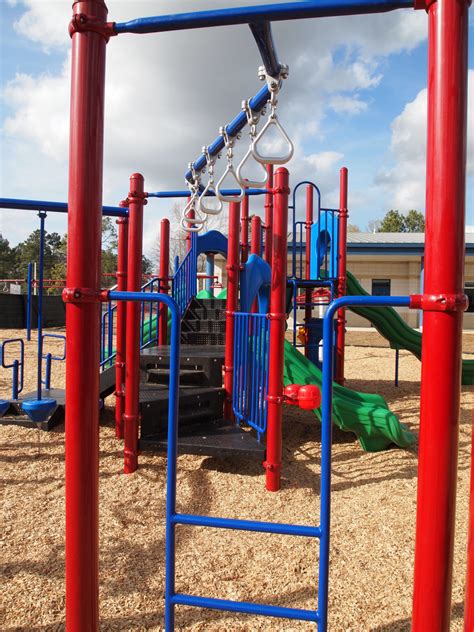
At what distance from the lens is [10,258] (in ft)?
140

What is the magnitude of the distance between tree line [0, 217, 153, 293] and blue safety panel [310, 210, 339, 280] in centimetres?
2899

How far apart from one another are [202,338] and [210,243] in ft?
7.02

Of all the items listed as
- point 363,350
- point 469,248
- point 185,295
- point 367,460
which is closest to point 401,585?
point 367,460

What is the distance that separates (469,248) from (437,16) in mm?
19362

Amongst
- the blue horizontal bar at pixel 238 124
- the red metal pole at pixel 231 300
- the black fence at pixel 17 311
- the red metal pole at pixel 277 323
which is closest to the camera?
the blue horizontal bar at pixel 238 124

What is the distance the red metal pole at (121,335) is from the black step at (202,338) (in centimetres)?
157

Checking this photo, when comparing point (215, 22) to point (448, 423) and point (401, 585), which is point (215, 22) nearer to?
point (448, 423)

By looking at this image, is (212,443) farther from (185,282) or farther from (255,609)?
(185,282)

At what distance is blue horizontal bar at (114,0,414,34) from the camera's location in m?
1.47

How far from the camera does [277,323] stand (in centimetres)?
337

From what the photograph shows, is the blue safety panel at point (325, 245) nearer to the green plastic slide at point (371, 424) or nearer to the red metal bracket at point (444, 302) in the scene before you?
the green plastic slide at point (371, 424)

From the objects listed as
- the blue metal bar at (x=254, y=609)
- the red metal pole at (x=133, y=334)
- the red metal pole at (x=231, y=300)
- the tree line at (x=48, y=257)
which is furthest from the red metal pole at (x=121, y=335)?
the tree line at (x=48, y=257)

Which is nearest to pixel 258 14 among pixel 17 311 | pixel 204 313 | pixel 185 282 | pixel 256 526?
pixel 256 526

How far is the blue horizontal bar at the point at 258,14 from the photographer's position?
57.8 inches
